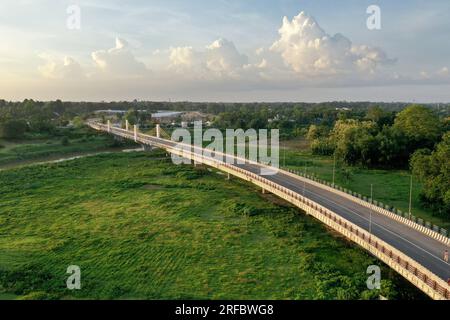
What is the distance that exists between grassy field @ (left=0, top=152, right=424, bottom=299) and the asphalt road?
6.91 ft

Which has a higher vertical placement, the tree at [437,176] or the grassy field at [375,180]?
the tree at [437,176]

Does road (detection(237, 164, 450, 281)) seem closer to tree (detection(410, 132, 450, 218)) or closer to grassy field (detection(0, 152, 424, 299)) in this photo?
grassy field (detection(0, 152, 424, 299))

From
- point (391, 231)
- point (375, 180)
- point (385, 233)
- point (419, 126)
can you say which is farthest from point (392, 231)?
point (419, 126)

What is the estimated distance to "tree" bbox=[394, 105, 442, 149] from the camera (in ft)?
243

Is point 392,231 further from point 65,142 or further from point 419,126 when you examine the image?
point 65,142

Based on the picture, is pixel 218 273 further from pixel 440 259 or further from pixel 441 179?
pixel 441 179

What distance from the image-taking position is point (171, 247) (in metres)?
32.7

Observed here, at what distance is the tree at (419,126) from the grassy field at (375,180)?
32.8ft

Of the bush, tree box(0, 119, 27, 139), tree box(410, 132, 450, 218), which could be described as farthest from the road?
tree box(0, 119, 27, 139)

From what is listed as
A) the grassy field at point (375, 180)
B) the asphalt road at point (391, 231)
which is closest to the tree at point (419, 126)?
the grassy field at point (375, 180)

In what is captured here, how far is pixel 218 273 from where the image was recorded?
2812 cm

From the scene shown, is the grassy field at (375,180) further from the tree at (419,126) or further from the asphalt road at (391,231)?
the tree at (419,126)

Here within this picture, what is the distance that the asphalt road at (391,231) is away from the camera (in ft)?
85.2

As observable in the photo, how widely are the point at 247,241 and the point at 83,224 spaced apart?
16.1 meters
